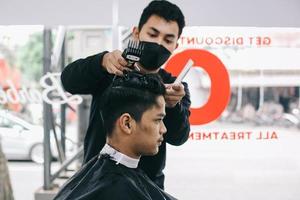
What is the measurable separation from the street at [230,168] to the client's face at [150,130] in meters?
1.28

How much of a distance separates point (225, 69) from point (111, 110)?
143 centimetres

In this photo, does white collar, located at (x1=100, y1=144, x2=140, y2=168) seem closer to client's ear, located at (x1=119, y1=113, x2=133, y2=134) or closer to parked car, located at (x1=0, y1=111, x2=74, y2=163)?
client's ear, located at (x1=119, y1=113, x2=133, y2=134)

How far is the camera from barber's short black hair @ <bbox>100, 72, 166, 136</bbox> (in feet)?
4.22

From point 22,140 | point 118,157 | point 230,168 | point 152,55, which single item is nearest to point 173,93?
point 152,55

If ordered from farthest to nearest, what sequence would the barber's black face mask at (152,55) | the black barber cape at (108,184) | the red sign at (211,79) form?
the red sign at (211,79) < the barber's black face mask at (152,55) < the black barber cape at (108,184)

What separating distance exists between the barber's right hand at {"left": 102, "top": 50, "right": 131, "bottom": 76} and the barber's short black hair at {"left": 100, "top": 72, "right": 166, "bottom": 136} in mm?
22

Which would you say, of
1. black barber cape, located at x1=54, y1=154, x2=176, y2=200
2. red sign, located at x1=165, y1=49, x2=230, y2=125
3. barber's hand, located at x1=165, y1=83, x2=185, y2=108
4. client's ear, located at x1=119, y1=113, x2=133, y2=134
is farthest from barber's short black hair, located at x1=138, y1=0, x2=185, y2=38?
red sign, located at x1=165, y1=49, x2=230, y2=125

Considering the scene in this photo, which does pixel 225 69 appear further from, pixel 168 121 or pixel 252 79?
pixel 168 121

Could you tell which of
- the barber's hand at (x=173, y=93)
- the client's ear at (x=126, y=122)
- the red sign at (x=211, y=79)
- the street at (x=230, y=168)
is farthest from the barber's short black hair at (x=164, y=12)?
the street at (x=230, y=168)

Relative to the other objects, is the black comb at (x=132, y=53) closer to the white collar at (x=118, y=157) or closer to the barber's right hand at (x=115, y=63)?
the barber's right hand at (x=115, y=63)

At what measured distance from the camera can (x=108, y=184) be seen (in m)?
1.29

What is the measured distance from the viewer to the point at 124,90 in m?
1.29

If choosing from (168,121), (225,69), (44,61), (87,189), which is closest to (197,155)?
(225,69)

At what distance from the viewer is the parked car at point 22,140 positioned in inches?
104
